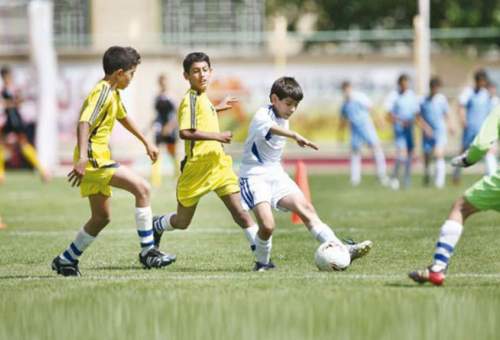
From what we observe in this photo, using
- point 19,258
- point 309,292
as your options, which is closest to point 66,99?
point 19,258

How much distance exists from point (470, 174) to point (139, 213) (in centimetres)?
1840

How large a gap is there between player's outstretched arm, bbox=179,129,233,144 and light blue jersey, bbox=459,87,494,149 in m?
13.3

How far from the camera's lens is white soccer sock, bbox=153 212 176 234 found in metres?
11.5

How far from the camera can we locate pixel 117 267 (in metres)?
11.1

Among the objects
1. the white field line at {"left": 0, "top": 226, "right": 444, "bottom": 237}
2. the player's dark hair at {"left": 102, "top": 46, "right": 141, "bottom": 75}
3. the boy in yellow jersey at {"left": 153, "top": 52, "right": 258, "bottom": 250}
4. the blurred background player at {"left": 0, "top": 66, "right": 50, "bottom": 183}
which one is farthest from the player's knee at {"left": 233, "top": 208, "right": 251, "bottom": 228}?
the blurred background player at {"left": 0, "top": 66, "right": 50, "bottom": 183}

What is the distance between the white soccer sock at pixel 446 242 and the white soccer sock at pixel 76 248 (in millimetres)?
3097

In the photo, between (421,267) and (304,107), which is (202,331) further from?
(304,107)

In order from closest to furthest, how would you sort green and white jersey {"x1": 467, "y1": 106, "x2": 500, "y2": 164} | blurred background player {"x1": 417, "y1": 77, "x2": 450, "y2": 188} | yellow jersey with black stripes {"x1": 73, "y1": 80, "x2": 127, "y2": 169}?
green and white jersey {"x1": 467, "y1": 106, "x2": 500, "y2": 164}
yellow jersey with black stripes {"x1": 73, "y1": 80, "x2": 127, "y2": 169}
blurred background player {"x1": 417, "y1": 77, "x2": 450, "y2": 188}

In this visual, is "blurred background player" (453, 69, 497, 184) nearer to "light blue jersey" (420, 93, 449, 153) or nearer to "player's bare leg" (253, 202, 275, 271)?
"light blue jersey" (420, 93, 449, 153)

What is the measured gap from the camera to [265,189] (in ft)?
35.5

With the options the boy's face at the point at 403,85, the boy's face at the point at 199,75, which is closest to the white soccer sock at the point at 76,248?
the boy's face at the point at 199,75

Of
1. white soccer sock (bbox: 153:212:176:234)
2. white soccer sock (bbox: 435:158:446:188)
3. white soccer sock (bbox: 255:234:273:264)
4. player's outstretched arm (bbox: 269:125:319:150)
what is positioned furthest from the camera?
white soccer sock (bbox: 435:158:446:188)

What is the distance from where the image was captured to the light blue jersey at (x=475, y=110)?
23.2 metres

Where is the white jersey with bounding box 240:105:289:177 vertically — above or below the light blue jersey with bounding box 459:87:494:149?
above
